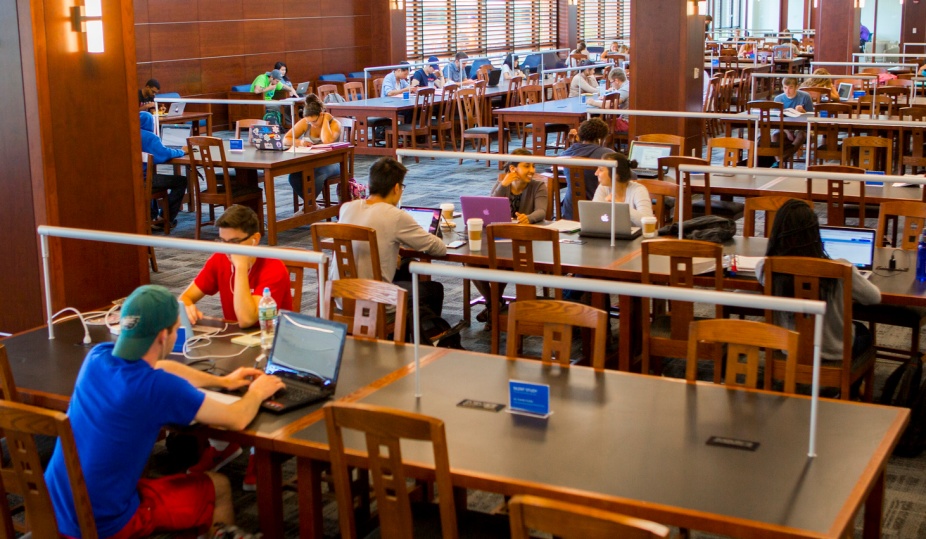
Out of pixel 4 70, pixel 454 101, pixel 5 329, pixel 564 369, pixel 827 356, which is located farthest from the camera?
pixel 454 101

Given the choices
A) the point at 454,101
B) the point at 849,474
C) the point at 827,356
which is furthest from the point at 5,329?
the point at 454,101

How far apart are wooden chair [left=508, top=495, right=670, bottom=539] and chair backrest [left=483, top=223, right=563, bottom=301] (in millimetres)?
2316

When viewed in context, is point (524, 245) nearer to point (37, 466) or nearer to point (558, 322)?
point (558, 322)

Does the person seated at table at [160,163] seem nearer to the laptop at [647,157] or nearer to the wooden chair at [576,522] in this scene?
the laptop at [647,157]

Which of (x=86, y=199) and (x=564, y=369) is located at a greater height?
(x=86, y=199)

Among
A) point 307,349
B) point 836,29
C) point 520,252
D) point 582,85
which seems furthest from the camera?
point 836,29

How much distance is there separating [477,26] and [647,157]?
38.2 feet

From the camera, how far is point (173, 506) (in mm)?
2793

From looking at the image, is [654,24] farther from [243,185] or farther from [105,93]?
[105,93]

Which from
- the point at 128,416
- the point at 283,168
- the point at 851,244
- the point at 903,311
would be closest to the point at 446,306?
the point at 283,168

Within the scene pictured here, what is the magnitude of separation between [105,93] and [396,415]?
286 centimetres

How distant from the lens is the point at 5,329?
4.69 meters

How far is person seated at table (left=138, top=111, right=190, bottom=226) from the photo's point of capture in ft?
24.9

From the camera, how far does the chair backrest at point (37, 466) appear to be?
7.97 feet
